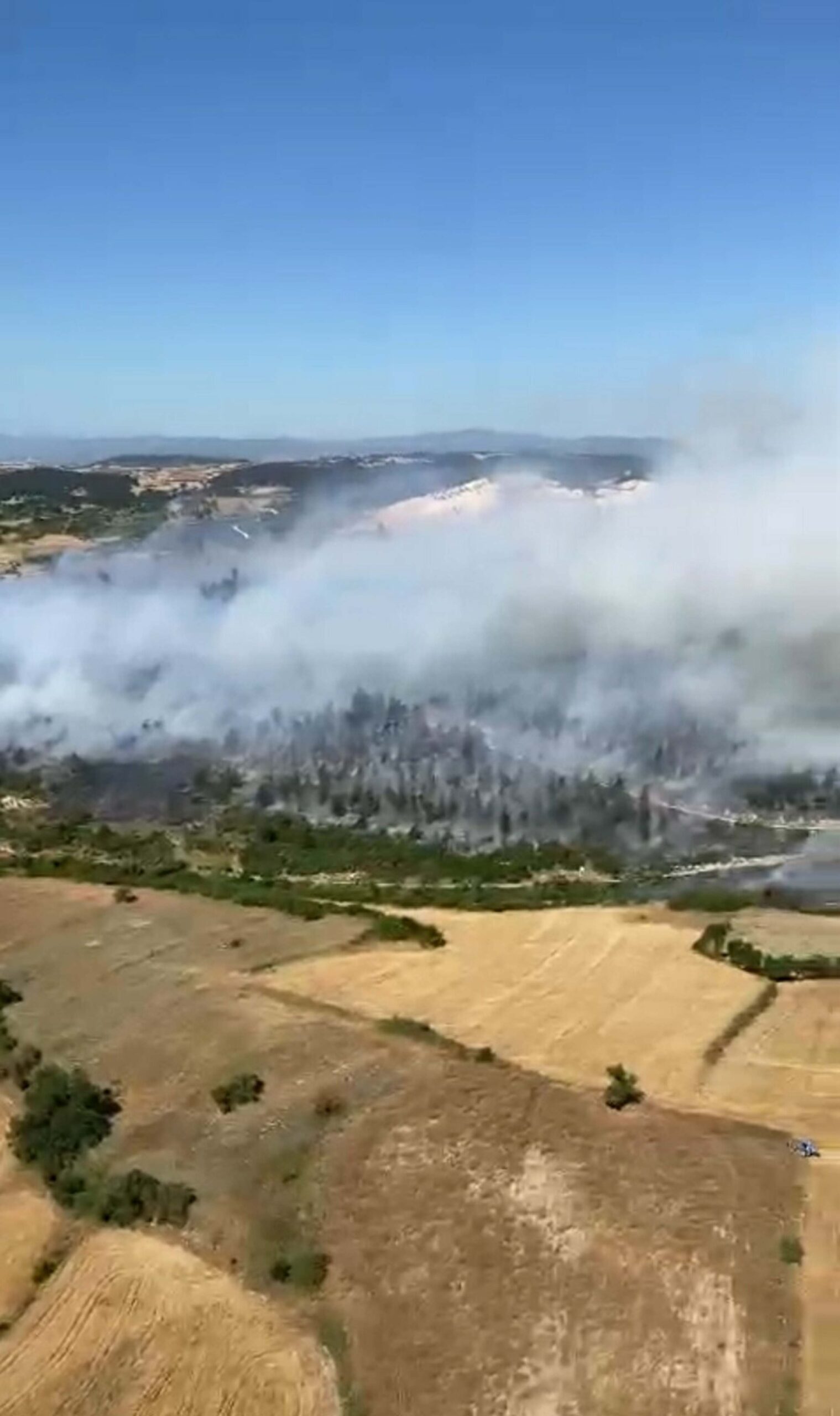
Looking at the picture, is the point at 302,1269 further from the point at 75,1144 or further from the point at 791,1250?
the point at 791,1250

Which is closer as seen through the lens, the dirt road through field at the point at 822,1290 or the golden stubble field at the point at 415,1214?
the dirt road through field at the point at 822,1290

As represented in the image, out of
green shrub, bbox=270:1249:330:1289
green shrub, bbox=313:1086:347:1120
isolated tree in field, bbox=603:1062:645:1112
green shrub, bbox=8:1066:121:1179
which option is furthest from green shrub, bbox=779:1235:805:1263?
green shrub, bbox=8:1066:121:1179

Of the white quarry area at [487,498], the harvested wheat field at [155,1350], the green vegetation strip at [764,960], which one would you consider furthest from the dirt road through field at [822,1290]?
the white quarry area at [487,498]

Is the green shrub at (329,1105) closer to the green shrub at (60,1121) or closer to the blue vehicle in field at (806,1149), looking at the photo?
the green shrub at (60,1121)

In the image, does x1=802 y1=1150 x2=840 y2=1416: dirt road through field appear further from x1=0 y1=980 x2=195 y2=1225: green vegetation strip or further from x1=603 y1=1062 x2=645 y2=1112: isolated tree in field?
x1=0 y1=980 x2=195 y2=1225: green vegetation strip

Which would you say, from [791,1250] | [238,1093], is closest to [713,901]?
[238,1093]

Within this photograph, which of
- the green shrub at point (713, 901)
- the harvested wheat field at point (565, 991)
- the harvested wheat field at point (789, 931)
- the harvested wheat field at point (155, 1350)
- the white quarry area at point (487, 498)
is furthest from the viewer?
the white quarry area at point (487, 498)

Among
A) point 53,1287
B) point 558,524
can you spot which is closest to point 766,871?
point 53,1287
